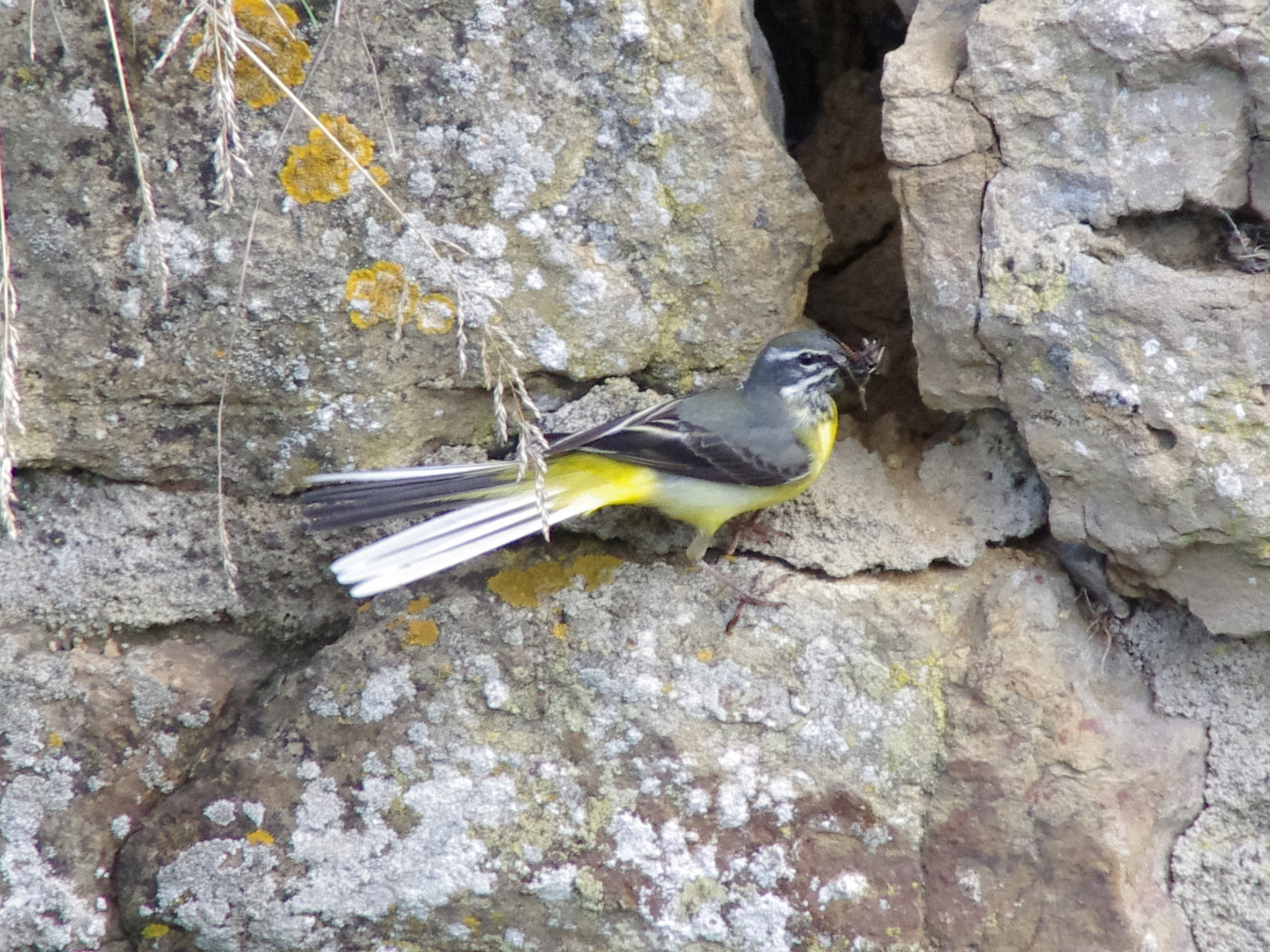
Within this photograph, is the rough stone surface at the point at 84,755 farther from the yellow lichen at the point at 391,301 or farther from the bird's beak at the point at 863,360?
the bird's beak at the point at 863,360

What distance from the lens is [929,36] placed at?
9.81 feet

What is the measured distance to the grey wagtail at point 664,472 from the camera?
2.96 metres

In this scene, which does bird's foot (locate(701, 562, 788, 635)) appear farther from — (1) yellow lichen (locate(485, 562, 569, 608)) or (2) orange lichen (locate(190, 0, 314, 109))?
(2) orange lichen (locate(190, 0, 314, 109))

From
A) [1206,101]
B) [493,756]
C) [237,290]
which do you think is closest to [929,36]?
[1206,101]

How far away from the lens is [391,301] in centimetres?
300

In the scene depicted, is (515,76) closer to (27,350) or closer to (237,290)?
(237,290)

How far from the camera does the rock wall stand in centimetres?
278

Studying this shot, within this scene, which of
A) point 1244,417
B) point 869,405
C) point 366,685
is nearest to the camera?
point 1244,417

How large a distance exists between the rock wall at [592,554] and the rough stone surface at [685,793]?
0.04 ft

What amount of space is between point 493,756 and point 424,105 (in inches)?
67.3

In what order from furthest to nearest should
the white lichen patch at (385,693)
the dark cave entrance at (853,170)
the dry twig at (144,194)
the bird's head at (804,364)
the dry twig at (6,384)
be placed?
the dark cave entrance at (853,170) → the bird's head at (804,364) → the white lichen patch at (385,693) → the dry twig at (144,194) → the dry twig at (6,384)

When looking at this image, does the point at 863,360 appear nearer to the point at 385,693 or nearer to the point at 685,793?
the point at 685,793

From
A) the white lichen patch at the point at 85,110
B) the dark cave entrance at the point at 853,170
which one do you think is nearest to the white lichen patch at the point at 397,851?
the dark cave entrance at the point at 853,170

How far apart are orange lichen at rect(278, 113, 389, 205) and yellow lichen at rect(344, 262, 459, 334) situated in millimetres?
214
